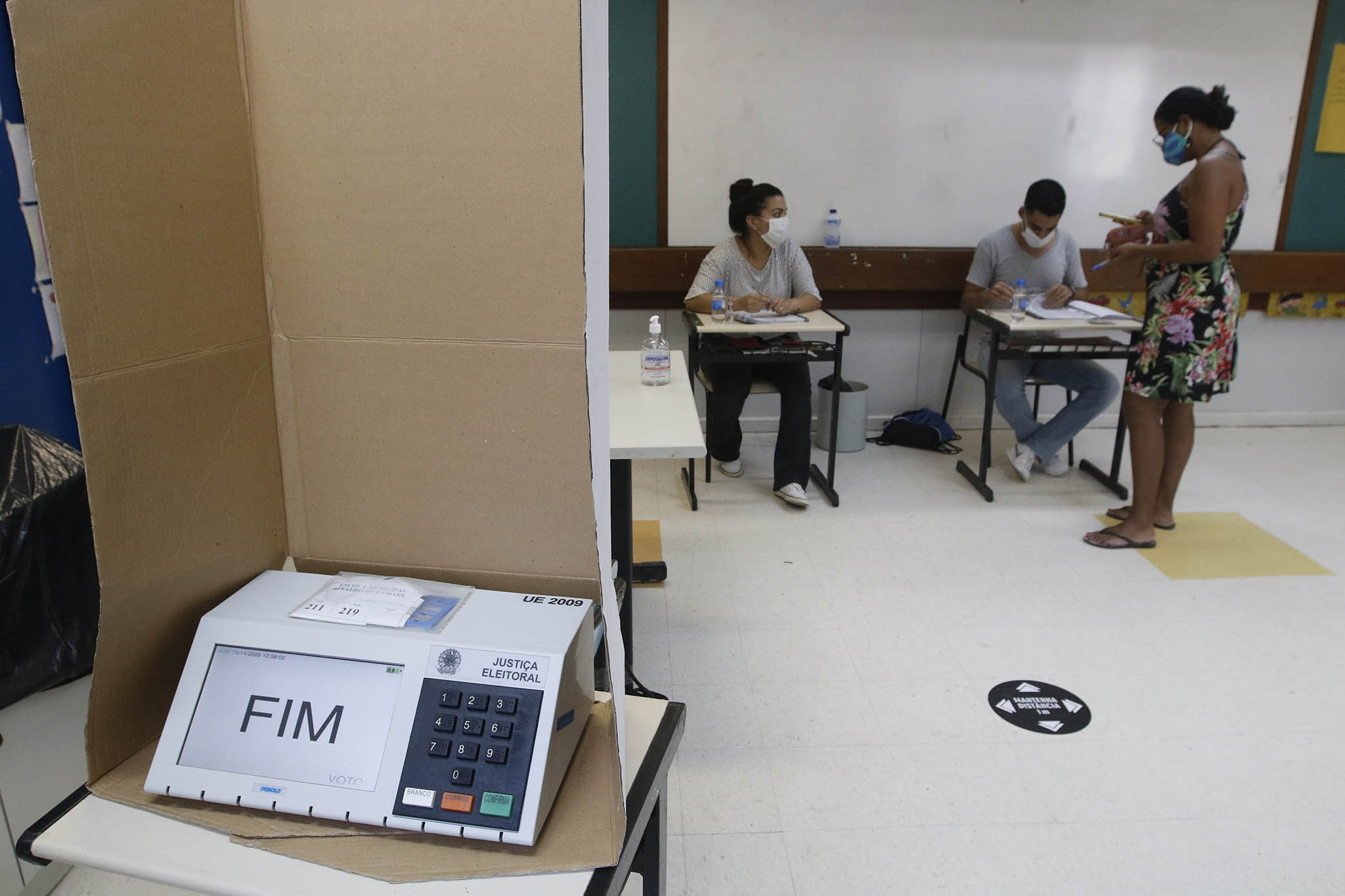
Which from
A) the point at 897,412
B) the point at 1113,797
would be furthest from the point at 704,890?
the point at 897,412

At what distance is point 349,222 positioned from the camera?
0.81 m

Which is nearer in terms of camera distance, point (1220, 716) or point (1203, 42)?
point (1220, 716)

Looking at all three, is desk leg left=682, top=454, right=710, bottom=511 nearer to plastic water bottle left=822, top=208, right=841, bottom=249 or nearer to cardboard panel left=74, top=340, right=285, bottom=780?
plastic water bottle left=822, top=208, right=841, bottom=249

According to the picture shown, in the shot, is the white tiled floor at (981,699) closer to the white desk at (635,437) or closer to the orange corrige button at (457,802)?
the white desk at (635,437)

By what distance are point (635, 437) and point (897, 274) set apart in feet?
8.34

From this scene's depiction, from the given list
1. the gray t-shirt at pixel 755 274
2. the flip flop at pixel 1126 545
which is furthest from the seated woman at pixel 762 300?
the flip flop at pixel 1126 545

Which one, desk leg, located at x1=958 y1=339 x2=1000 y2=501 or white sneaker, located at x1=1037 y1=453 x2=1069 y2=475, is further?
white sneaker, located at x1=1037 y1=453 x2=1069 y2=475

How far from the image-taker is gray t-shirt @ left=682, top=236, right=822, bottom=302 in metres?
3.73

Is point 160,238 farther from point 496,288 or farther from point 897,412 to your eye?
point 897,412

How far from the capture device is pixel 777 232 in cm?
358

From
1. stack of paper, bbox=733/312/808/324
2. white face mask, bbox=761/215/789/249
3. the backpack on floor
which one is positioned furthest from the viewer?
the backpack on floor

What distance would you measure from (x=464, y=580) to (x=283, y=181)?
418mm

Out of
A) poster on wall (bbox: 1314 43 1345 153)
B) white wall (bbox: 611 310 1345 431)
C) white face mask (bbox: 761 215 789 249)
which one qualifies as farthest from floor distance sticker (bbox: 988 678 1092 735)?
poster on wall (bbox: 1314 43 1345 153)

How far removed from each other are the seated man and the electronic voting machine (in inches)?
134
